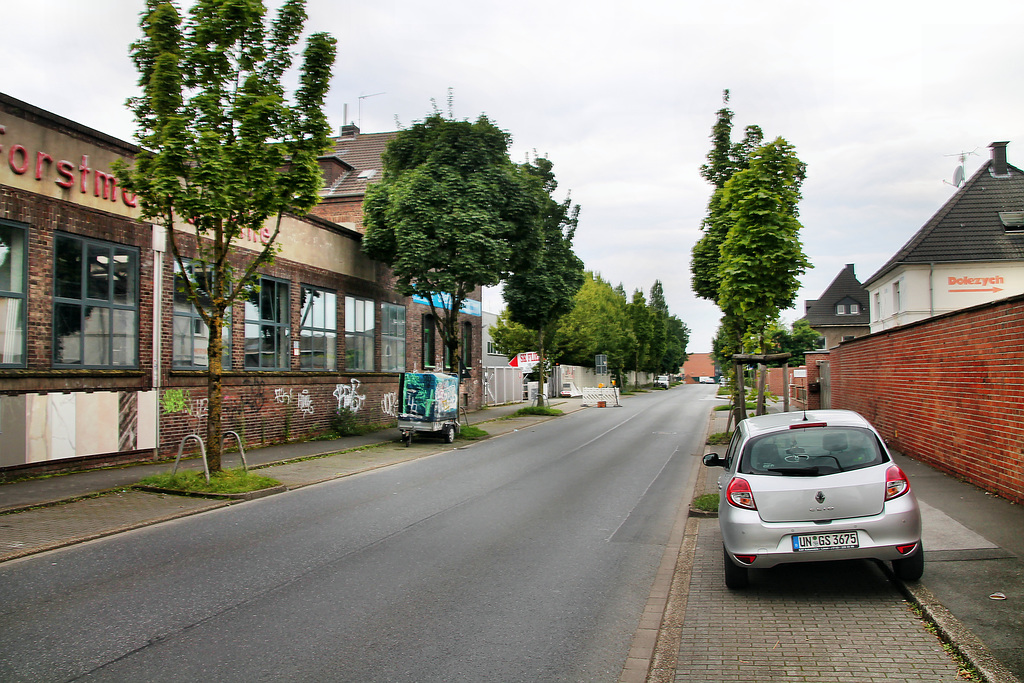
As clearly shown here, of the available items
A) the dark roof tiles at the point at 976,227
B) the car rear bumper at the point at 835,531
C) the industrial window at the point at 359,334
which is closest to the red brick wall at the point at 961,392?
the car rear bumper at the point at 835,531

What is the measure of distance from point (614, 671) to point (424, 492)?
7685mm

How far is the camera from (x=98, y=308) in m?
13.9

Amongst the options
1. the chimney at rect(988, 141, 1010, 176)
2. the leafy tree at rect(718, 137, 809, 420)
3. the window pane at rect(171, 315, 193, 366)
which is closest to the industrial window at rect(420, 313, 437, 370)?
the window pane at rect(171, 315, 193, 366)

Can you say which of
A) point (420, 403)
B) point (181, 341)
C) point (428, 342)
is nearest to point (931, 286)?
point (428, 342)

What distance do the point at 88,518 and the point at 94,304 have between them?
575 centimetres

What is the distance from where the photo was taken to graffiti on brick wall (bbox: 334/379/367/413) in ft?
74.1

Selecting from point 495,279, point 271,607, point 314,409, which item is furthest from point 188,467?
point 495,279

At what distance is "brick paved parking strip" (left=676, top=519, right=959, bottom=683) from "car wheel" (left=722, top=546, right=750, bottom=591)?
0.25 ft

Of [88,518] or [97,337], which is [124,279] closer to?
[97,337]

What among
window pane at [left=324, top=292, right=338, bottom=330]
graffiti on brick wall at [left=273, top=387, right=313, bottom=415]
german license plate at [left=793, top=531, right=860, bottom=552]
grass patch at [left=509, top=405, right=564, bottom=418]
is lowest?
grass patch at [left=509, top=405, right=564, bottom=418]

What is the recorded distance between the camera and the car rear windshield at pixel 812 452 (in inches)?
242

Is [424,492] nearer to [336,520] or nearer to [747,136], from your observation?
[336,520]

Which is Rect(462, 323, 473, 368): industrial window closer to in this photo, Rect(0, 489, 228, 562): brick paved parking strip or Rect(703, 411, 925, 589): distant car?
Rect(0, 489, 228, 562): brick paved parking strip

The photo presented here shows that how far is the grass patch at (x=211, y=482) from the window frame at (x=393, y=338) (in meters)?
13.9
